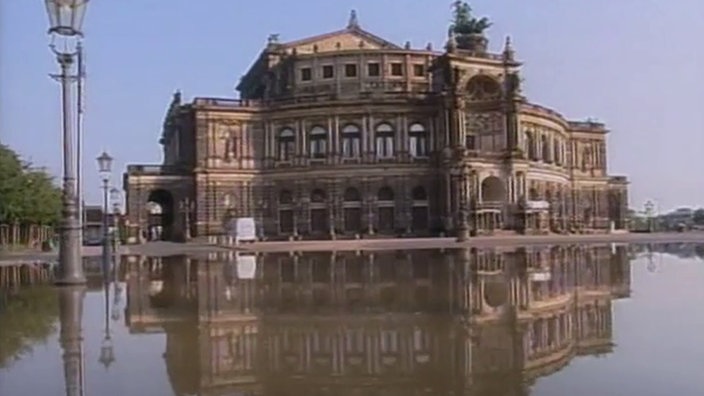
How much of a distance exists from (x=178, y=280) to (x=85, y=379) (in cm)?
1499

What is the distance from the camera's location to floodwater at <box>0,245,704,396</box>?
25.0 ft

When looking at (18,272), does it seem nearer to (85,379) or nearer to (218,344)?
(218,344)

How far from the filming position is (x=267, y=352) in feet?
31.4

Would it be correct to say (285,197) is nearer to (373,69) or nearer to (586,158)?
(373,69)

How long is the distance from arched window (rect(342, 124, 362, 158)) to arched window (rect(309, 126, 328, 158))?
180 cm

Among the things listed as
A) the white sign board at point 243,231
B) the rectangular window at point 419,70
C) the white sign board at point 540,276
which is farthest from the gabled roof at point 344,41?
the white sign board at point 540,276

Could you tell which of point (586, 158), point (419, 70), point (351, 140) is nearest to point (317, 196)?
point (351, 140)

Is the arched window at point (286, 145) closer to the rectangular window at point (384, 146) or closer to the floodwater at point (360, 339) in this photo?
the rectangular window at point (384, 146)

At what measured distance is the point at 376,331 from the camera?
36.2 feet

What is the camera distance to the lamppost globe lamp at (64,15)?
628 inches

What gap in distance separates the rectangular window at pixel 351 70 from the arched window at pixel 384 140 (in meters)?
8.84

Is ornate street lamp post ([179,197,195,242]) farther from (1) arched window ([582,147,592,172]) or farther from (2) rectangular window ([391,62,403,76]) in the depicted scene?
(1) arched window ([582,147,592,172])

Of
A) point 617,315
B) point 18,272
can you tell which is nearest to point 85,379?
point 617,315

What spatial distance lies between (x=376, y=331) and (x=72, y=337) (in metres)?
3.95
